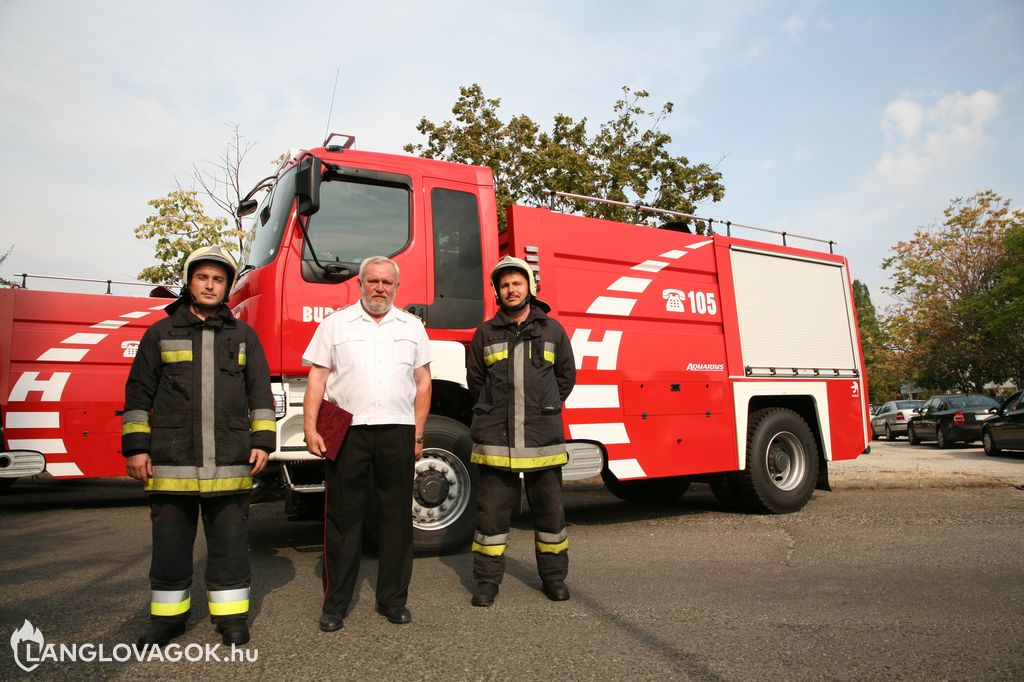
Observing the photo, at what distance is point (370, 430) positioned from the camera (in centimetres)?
374

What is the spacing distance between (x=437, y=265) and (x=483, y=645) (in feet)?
9.61

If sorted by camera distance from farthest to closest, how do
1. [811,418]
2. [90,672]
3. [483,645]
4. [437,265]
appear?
1. [811,418]
2. [437,265]
3. [483,645]
4. [90,672]

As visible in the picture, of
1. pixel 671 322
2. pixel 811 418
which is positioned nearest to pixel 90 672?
pixel 671 322

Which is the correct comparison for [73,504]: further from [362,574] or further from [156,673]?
[156,673]

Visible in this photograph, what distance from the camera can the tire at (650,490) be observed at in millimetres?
8305

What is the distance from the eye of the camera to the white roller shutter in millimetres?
7289

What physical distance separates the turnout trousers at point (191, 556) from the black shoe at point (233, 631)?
0.08 ft

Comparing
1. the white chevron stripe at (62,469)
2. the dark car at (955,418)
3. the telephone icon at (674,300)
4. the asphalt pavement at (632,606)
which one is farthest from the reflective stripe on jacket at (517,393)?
the dark car at (955,418)

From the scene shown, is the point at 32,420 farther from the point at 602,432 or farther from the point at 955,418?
the point at 955,418

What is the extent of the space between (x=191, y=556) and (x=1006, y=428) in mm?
15746

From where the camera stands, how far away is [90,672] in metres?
2.96

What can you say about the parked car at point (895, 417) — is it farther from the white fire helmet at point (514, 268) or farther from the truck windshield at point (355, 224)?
the white fire helmet at point (514, 268)

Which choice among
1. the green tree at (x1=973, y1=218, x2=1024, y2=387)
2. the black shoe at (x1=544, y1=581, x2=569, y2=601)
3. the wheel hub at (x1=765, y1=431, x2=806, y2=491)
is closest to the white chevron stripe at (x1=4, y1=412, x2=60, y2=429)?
the black shoe at (x1=544, y1=581, x2=569, y2=601)

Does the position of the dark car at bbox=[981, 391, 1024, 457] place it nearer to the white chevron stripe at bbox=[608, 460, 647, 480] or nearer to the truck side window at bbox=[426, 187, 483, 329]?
the white chevron stripe at bbox=[608, 460, 647, 480]
